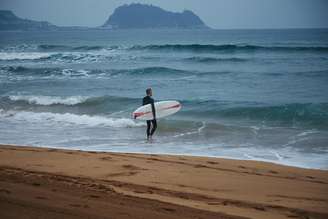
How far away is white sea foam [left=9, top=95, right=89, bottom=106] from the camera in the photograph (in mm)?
18312

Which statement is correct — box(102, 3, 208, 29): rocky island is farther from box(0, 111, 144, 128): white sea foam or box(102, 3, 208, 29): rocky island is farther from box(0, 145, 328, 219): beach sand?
box(0, 145, 328, 219): beach sand

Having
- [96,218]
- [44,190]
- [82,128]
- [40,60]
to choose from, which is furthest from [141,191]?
[40,60]

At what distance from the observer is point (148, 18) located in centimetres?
18938

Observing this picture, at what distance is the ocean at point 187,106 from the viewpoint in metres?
11.0

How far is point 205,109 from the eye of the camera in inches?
648

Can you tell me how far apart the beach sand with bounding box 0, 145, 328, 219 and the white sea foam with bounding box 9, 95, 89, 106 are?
29.2ft

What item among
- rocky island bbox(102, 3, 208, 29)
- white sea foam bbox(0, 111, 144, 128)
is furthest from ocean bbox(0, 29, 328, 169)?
rocky island bbox(102, 3, 208, 29)

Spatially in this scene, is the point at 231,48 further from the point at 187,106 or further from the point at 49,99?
the point at 49,99

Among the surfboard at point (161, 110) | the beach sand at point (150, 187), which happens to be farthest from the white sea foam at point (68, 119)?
the beach sand at point (150, 187)

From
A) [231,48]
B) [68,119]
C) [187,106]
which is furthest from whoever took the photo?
[231,48]

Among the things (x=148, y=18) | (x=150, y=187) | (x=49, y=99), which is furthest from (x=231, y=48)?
(x=148, y=18)

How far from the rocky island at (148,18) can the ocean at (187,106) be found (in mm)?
155187

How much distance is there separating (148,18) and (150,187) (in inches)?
7372

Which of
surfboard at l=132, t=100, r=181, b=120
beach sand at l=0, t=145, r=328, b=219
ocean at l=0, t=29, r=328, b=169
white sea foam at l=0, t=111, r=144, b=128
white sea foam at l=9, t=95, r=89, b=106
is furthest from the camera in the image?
white sea foam at l=9, t=95, r=89, b=106
